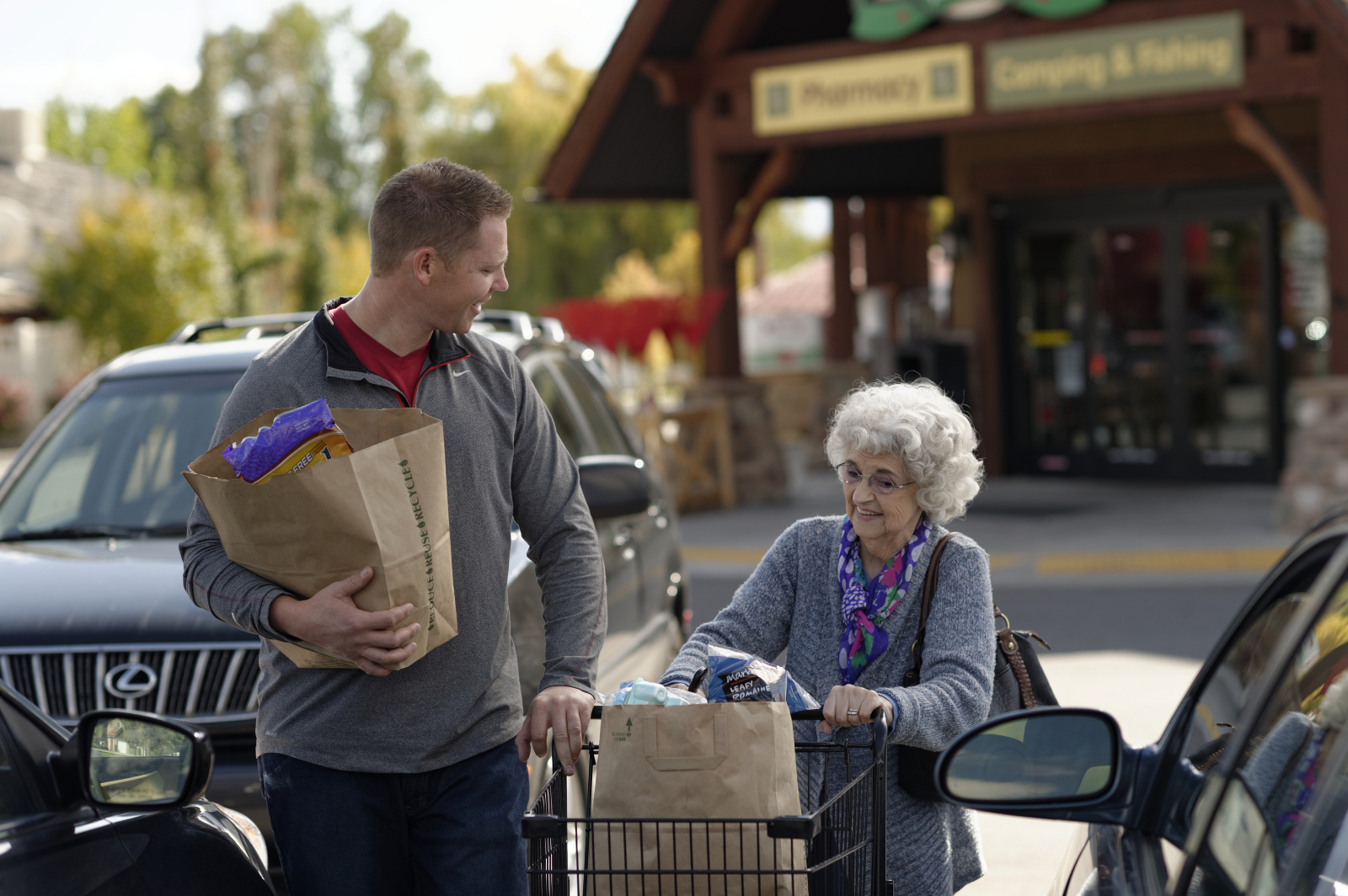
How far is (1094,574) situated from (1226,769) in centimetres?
913

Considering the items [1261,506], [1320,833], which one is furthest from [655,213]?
[1320,833]

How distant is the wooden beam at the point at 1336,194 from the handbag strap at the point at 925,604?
9.20 metres

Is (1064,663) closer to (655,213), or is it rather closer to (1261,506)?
(1261,506)

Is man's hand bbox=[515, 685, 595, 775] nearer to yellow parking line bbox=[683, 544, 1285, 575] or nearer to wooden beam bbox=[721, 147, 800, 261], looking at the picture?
yellow parking line bbox=[683, 544, 1285, 575]

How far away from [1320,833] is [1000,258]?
1511cm

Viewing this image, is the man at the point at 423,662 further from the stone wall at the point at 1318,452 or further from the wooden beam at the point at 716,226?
the wooden beam at the point at 716,226

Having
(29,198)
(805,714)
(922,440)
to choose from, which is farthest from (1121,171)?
(29,198)

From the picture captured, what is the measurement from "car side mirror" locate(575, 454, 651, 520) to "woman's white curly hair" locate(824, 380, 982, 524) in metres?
1.36

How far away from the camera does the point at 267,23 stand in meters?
59.5

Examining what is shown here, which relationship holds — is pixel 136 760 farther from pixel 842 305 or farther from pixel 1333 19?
pixel 842 305

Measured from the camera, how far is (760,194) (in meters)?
→ 14.9

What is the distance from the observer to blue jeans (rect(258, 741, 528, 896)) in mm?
2846

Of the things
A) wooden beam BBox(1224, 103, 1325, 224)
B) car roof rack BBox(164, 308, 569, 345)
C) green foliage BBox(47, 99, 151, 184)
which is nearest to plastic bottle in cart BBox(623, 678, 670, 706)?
car roof rack BBox(164, 308, 569, 345)

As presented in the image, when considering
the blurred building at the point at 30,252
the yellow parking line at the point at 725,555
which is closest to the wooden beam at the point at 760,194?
the yellow parking line at the point at 725,555
